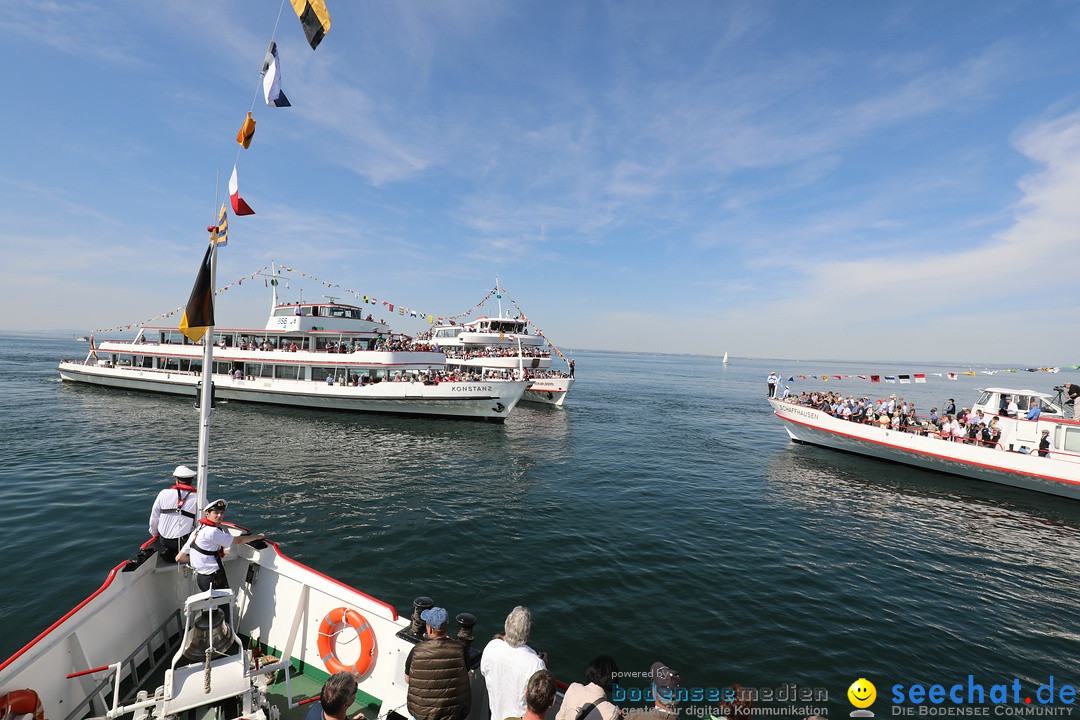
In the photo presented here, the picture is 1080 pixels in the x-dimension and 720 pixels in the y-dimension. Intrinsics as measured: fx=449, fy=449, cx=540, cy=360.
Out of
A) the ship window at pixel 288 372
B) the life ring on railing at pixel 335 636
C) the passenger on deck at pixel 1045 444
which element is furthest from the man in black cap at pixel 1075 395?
the ship window at pixel 288 372

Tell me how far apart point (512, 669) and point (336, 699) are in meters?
1.52

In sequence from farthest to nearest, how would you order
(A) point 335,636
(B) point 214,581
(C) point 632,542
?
(C) point 632,542
(A) point 335,636
(B) point 214,581

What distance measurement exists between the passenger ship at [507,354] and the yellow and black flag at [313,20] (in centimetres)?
3521

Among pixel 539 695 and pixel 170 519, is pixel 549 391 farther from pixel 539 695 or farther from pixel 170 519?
pixel 539 695

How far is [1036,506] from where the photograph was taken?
18.2 meters

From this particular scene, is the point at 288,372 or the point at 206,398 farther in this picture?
the point at 288,372

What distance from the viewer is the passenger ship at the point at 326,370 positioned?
2962 cm

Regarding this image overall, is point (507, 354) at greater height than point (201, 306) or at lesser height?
lesser

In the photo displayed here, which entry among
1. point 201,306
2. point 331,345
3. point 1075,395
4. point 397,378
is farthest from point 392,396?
point 1075,395

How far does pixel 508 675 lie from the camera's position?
420 centimetres

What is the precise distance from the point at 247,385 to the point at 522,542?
28.8 m

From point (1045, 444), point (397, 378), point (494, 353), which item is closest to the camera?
point (1045, 444)

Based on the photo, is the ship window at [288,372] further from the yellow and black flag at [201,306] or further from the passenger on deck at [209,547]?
the passenger on deck at [209,547]

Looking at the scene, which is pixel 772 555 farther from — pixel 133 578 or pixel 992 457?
pixel 992 457
